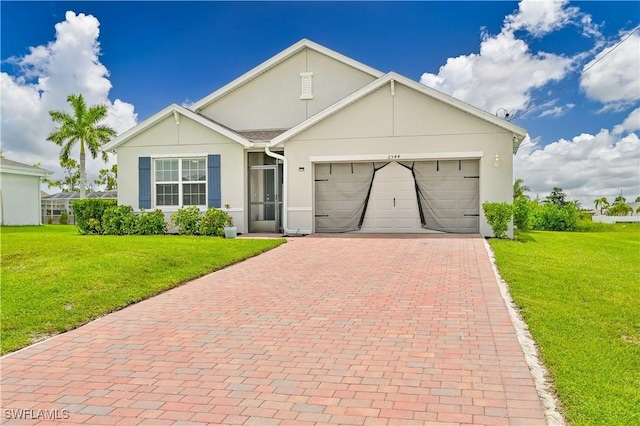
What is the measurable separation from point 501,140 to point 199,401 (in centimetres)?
1377

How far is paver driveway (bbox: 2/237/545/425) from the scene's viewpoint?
381 cm

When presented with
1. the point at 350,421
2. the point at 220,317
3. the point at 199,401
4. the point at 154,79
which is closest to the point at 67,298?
the point at 220,317

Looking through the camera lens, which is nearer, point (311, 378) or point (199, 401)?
point (199, 401)

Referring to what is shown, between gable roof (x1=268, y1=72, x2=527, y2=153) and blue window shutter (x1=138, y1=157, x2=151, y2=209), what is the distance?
15.7 ft

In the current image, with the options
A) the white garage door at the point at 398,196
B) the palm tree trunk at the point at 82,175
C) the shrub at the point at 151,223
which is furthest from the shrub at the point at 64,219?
the white garage door at the point at 398,196

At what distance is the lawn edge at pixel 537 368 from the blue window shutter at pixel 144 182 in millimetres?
13868

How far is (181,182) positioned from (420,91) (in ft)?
29.9

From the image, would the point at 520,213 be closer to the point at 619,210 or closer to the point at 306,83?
the point at 306,83

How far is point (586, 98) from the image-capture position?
21188 mm

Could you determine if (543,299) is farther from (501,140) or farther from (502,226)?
(501,140)

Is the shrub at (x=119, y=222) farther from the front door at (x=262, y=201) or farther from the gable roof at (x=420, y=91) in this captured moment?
the gable roof at (x=420, y=91)

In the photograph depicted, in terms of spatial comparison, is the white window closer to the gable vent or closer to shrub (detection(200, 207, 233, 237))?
shrub (detection(200, 207, 233, 237))

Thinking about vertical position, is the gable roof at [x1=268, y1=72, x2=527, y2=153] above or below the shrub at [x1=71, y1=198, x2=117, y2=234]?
above

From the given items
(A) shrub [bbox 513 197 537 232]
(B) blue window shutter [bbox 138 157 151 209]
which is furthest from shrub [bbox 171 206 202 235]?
(A) shrub [bbox 513 197 537 232]
